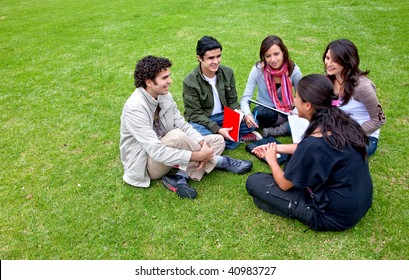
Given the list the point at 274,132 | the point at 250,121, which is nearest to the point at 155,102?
the point at 250,121

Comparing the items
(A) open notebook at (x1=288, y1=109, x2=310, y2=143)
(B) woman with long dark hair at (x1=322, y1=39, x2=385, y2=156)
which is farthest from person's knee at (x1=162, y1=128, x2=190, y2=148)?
(B) woman with long dark hair at (x1=322, y1=39, x2=385, y2=156)

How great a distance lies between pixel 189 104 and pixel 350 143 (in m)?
2.43

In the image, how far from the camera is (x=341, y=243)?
3.14 metres

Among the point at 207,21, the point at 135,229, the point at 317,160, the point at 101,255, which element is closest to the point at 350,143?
the point at 317,160

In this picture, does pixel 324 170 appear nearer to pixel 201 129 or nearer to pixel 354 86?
pixel 354 86

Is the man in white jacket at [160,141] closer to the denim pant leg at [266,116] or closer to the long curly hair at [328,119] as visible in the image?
the denim pant leg at [266,116]

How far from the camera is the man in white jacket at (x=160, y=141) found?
11.9 ft

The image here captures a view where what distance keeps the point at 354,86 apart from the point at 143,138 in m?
2.44

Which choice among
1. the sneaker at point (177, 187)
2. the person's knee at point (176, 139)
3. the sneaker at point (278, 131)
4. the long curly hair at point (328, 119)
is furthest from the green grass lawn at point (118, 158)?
the long curly hair at point (328, 119)

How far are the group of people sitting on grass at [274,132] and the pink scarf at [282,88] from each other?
14 mm

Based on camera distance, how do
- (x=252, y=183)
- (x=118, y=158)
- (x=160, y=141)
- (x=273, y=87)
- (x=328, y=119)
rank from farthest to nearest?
1. (x=273, y=87)
2. (x=118, y=158)
3. (x=160, y=141)
4. (x=252, y=183)
5. (x=328, y=119)

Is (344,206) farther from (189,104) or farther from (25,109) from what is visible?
(25,109)

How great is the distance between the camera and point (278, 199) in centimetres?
330

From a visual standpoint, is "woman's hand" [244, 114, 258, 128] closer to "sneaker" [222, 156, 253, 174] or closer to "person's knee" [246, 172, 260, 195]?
"sneaker" [222, 156, 253, 174]
